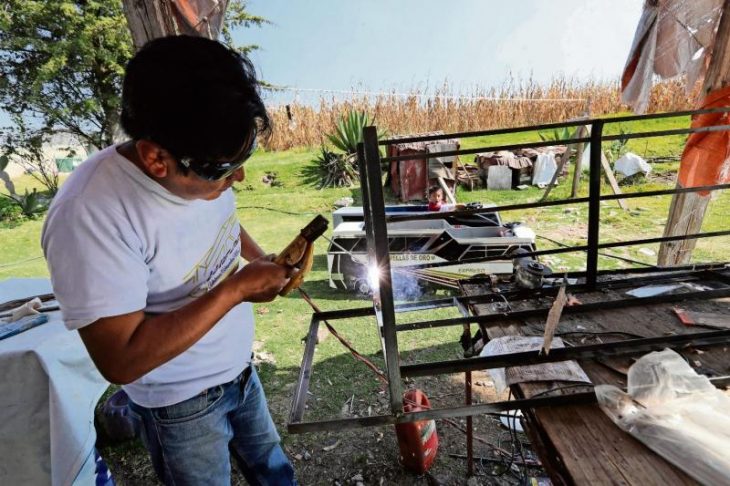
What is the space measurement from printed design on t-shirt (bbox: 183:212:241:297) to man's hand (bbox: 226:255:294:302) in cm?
18

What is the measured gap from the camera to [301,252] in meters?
1.10

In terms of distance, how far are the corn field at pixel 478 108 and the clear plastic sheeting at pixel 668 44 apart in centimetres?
1006

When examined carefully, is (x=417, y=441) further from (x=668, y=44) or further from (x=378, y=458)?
(x=668, y=44)

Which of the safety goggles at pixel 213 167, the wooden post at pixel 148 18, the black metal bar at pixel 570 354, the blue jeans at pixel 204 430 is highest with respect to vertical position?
the wooden post at pixel 148 18

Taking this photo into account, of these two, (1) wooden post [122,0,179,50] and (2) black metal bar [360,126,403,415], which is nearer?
(2) black metal bar [360,126,403,415]

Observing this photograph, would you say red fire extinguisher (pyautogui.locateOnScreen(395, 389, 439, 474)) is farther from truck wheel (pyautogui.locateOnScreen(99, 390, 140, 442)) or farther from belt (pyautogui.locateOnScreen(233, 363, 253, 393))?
truck wheel (pyautogui.locateOnScreen(99, 390, 140, 442))

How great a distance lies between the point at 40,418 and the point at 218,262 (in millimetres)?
1297

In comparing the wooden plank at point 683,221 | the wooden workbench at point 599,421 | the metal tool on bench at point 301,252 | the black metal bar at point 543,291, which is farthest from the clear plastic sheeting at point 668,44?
the metal tool on bench at point 301,252

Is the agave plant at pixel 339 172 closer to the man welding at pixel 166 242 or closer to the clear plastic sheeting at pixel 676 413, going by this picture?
the man welding at pixel 166 242

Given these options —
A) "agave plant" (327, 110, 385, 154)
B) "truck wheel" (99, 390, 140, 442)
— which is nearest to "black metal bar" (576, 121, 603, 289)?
"truck wheel" (99, 390, 140, 442)

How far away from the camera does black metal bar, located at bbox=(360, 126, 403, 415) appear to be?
0.95 m

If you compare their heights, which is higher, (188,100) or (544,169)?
(188,100)

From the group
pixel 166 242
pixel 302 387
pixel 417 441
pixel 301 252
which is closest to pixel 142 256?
pixel 166 242

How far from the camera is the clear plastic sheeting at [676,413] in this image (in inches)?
32.9
